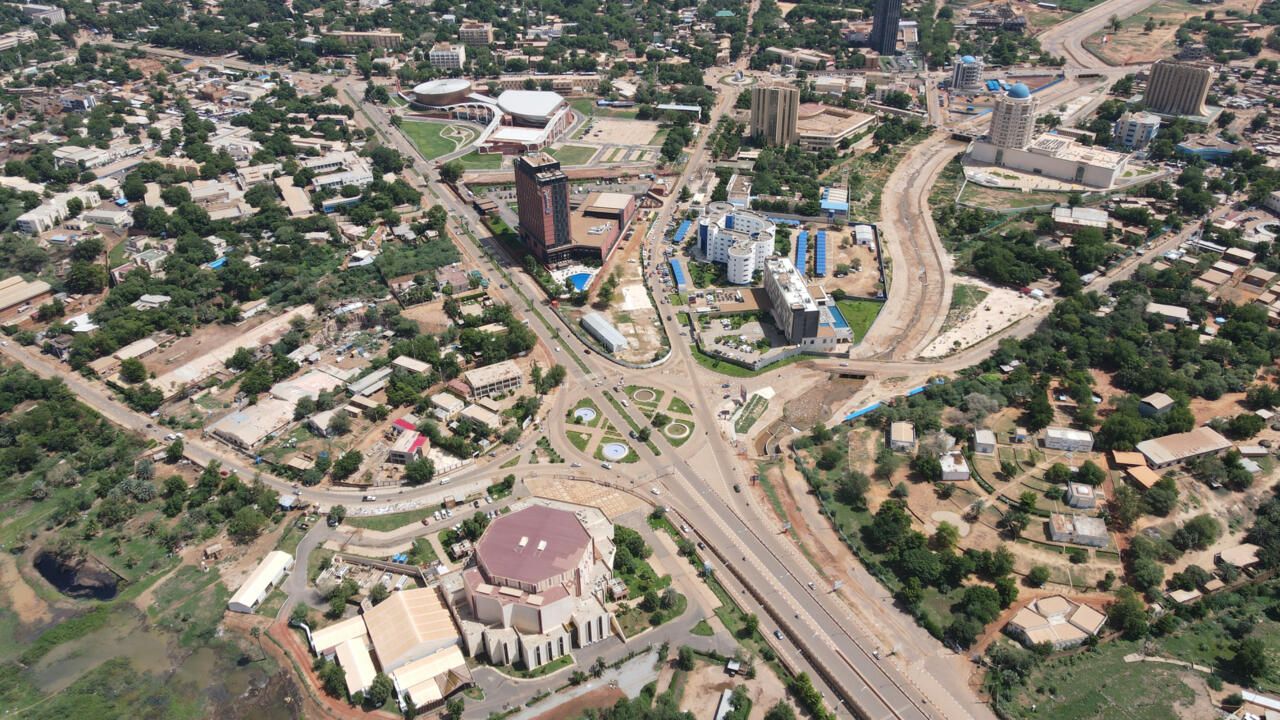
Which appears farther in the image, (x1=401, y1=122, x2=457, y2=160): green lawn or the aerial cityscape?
(x1=401, y1=122, x2=457, y2=160): green lawn

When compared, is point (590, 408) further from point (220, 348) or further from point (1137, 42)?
point (1137, 42)

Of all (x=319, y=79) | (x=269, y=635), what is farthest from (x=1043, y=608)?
(x=319, y=79)

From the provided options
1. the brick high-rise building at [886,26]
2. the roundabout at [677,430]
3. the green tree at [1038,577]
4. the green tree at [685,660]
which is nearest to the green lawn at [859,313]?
the roundabout at [677,430]

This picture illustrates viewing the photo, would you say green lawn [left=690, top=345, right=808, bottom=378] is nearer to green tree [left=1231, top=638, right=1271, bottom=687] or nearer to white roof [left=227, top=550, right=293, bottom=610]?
white roof [left=227, top=550, right=293, bottom=610]

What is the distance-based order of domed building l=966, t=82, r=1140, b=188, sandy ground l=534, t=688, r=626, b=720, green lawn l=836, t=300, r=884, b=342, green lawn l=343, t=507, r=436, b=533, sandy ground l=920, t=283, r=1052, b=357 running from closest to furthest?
sandy ground l=534, t=688, r=626, b=720, green lawn l=343, t=507, r=436, b=533, sandy ground l=920, t=283, r=1052, b=357, green lawn l=836, t=300, r=884, b=342, domed building l=966, t=82, r=1140, b=188

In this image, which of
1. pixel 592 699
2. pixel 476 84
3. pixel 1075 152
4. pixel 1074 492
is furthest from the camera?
pixel 476 84

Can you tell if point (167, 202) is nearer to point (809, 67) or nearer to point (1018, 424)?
point (1018, 424)

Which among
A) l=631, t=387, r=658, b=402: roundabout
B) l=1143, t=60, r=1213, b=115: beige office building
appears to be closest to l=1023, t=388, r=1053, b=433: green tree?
l=631, t=387, r=658, b=402: roundabout
